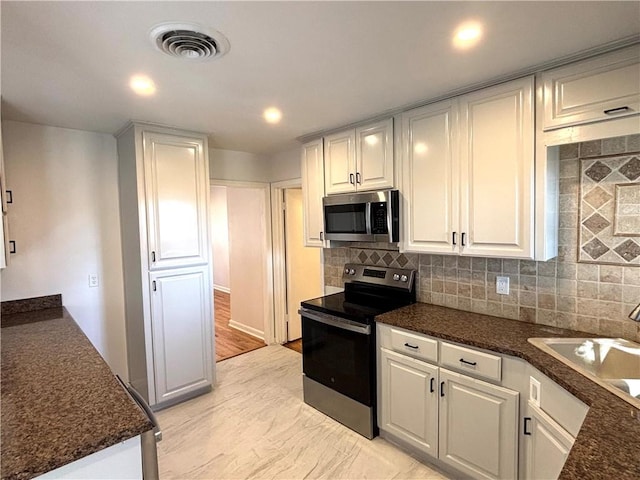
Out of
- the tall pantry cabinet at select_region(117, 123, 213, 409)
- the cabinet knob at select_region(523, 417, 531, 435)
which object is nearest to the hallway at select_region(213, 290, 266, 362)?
the tall pantry cabinet at select_region(117, 123, 213, 409)

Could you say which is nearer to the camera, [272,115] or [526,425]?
[526,425]

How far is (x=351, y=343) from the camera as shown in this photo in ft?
7.83

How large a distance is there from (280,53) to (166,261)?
6.22 feet

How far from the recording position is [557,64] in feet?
5.65

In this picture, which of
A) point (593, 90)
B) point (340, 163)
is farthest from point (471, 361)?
point (340, 163)

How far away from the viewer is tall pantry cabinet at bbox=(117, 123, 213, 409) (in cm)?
265

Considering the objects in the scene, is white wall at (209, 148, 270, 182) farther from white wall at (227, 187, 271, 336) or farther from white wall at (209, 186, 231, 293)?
white wall at (209, 186, 231, 293)

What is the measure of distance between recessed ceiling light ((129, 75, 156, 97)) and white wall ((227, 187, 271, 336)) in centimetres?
211

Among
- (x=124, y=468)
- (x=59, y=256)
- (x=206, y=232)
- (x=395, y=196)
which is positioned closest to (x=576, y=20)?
(x=395, y=196)

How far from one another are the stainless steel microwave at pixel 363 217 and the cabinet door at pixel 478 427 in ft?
3.31

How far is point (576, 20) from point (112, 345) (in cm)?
376

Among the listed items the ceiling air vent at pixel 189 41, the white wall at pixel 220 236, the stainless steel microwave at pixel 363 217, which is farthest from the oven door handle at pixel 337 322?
the white wall at pixel 220 236

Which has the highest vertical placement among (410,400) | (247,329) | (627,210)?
(627,210)

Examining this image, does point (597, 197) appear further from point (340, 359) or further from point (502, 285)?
point (340, 359)
